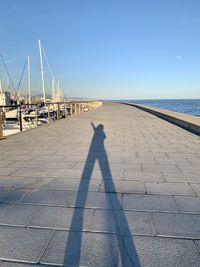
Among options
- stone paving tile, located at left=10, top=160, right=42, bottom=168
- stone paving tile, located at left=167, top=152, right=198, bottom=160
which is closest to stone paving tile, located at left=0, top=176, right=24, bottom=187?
stone paving tile, located at left=10, top=160, right=42, bottom=168

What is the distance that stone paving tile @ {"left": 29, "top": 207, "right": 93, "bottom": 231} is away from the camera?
2611mm

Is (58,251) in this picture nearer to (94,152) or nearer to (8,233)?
(8,233)

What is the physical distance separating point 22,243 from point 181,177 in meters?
2.74

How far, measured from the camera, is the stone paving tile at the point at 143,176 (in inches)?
162

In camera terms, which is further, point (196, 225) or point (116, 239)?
point (196, 225)

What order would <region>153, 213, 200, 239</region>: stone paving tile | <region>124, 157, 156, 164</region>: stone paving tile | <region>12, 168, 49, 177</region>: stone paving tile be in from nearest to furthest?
<region>153, 213, 200, 239</region>: stone paving tile → <region>12, 168, 49, 177</region>: stone paving tile → <region>124, 157, 156, 164</region>: stone paving tile

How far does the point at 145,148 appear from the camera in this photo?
6.57 metres

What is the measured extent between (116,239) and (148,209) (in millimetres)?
743

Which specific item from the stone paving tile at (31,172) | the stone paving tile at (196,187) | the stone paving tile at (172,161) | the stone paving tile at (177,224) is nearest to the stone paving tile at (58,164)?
the stone paving tile at (31,172)

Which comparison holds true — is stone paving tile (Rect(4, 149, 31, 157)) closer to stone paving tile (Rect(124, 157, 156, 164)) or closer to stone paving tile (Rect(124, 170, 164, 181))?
stone paving tile (Rect(124, 157, 156, 164))

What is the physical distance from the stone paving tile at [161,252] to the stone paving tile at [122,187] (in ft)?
3.96

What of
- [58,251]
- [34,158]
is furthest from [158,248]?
[34,158]

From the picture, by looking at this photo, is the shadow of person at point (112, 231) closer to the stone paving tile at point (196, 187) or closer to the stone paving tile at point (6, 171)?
the stone paving tile at point (196, 187)

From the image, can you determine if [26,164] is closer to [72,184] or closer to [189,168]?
[72,184]
